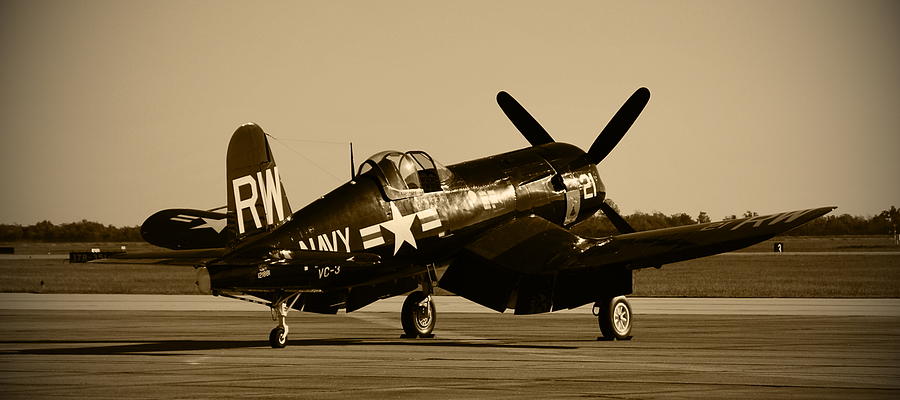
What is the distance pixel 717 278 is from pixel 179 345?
3243cm

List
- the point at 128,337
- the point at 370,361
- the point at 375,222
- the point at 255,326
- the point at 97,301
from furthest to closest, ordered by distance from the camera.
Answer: the point at 97,301
the point at 255,326
the point at 128,337
the point at 375,222
the point at 370,361

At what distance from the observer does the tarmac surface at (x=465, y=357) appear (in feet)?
41.1

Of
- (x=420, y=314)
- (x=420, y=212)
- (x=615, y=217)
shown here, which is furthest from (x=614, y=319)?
(x=615, y=217)

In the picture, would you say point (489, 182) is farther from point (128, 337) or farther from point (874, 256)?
point (874, 256)

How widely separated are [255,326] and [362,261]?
8.12m

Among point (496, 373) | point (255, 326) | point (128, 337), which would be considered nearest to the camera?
point (496, 373)

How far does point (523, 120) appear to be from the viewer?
27.5 metres

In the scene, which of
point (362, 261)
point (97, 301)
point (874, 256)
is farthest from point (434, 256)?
point (874, 256)

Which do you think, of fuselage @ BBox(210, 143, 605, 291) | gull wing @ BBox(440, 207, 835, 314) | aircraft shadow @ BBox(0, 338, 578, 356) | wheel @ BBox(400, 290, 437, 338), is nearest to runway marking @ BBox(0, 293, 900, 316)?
fuselage @ BBox(210, 143, 605, 291)

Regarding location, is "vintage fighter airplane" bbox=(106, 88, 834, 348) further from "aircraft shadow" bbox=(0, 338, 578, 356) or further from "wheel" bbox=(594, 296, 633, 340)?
"aircraft shadow" bbox=(0, 338, 578, 356)

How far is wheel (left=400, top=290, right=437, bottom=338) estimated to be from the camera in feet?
67.7

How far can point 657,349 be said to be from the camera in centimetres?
1734

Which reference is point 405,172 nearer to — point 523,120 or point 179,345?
point 179,345

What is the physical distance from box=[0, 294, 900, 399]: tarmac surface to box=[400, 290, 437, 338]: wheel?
0.41 m
